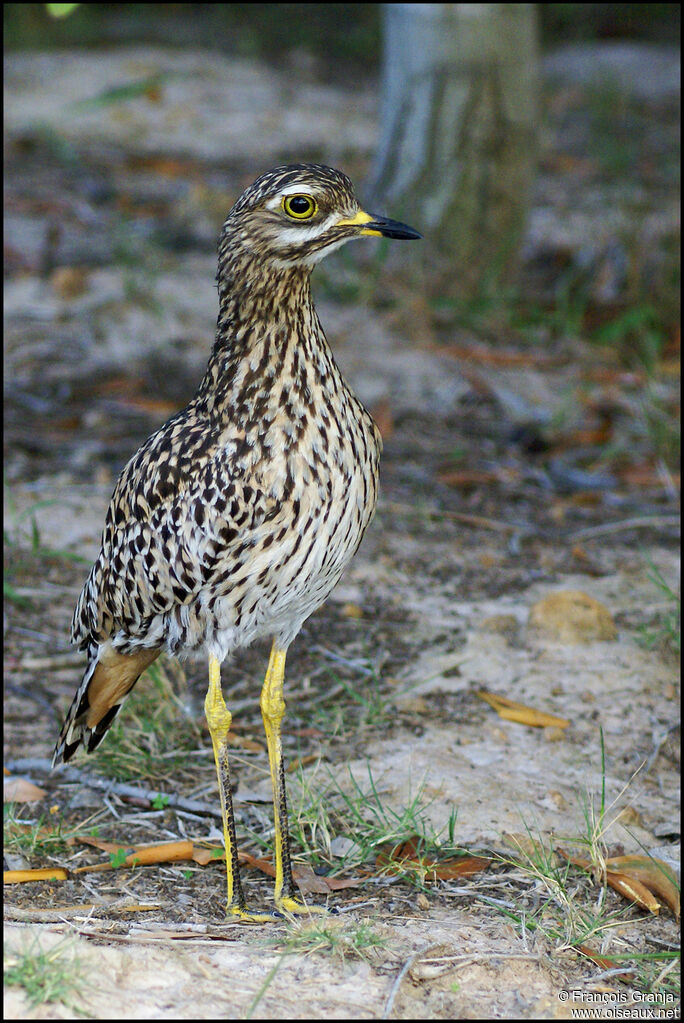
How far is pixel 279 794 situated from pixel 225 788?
0.52 feet

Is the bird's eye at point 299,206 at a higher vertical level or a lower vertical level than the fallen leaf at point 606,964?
higher

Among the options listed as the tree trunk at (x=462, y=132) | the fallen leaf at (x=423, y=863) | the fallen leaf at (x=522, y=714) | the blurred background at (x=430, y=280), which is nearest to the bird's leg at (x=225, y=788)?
the fallen leaf at (x=423, y=863)

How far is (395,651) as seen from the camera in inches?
189

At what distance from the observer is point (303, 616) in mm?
3498

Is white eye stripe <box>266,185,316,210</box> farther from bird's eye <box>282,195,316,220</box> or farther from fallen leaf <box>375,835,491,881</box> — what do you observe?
fallen leaf <box>375,835,491,881</box>

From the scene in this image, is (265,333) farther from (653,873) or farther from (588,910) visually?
(653,873)

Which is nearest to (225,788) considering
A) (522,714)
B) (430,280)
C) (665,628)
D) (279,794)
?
(279,794)

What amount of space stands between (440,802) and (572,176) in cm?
830

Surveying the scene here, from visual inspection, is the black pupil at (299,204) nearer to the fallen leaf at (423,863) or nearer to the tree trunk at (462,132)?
the fallen leaf at (423,863)

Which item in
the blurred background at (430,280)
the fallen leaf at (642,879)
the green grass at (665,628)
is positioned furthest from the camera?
the blurred background at (430,280)

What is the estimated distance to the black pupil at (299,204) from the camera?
3234 millimetres

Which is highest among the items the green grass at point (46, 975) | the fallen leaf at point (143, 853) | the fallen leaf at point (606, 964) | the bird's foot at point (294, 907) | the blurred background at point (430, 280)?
the blurred background at point (430, 280)

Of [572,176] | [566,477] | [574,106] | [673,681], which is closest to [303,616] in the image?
[673,681]

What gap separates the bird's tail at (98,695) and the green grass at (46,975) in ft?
3.93
